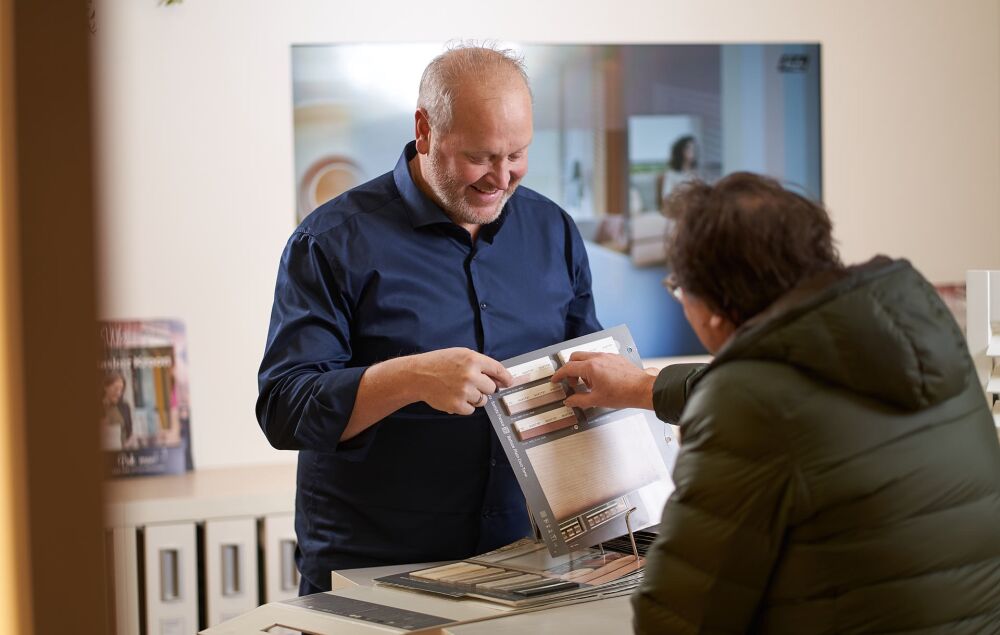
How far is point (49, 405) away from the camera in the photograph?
0.62 metres

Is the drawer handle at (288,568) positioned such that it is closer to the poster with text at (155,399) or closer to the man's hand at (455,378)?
the poster with text at (155,399)

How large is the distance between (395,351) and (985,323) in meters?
1.30

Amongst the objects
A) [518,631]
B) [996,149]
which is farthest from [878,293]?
[996,149]

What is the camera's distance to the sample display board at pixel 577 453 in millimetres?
1781

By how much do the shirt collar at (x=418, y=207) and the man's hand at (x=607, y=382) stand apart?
0.35 m

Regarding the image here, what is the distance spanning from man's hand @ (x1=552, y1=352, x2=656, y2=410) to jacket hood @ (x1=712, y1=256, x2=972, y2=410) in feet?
1.97

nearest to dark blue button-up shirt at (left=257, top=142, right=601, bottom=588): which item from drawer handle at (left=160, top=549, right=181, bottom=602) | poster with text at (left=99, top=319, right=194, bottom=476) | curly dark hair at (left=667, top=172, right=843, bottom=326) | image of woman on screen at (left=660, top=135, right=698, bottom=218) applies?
curly dark hair at (left=667, top=172, right=843, bottom=326)

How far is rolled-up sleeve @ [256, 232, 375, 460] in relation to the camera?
180 cm

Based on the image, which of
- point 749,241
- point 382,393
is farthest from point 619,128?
point 749,241

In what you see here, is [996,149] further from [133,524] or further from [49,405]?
[49,405]

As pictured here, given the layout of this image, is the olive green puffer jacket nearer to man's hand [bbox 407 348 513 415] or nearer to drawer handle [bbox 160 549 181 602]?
man's hand [bbox 407 348 513 415]

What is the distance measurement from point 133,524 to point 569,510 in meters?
1.68

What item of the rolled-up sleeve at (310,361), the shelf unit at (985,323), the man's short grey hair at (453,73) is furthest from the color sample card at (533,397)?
the shelf unit at (985,323)

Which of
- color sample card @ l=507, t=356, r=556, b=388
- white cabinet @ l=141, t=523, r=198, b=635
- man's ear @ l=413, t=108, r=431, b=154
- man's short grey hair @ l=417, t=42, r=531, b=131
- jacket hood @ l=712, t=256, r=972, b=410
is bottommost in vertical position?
white cabinet @ l=141, t=523, r=198, b=635
